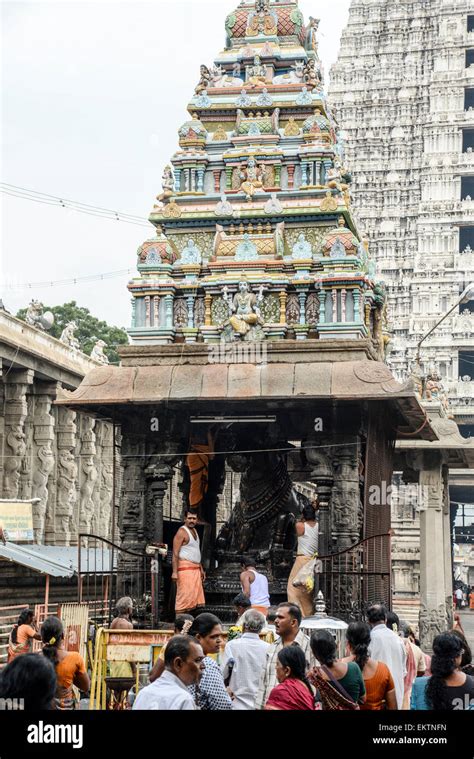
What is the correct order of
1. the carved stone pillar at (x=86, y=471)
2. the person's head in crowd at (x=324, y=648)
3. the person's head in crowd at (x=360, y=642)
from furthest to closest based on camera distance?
the carved stone pillar at (x=86, y=471), the person's head in crowd at (x=360, y=642), the person's head in crowd at (x=324, y=648)

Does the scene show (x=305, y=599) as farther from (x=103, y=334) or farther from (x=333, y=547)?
(x=103, y=334)

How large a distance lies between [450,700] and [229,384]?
10074 millimetres

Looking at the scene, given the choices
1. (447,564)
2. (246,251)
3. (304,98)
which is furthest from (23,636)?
(447,564)

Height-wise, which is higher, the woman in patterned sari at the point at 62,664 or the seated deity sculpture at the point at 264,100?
the seated deity sculpture at the point at 264,100

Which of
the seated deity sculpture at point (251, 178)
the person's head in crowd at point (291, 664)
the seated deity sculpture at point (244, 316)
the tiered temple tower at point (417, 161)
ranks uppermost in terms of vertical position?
the tiered temple tower at point (417, 161)

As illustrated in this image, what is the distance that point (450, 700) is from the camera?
27.2 ft

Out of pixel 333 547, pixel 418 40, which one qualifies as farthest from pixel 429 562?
pixel 418 40

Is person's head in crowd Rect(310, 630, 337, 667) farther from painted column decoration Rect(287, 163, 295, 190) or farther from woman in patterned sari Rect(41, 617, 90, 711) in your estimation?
painted column decoration Rect(287, 163, 295, 190)

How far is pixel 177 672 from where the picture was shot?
24.8ft

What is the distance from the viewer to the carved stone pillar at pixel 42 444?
111ft

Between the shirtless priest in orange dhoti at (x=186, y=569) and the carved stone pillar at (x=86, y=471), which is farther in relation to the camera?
the carved stone pillar at (x=86, y=471)

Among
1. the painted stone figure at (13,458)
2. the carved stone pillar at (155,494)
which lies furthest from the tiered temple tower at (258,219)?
the painted stone figure at (13,458)

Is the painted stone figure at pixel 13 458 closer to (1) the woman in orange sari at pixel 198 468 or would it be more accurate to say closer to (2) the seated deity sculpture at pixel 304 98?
(1) the woman in orange sari at pixel 198 468

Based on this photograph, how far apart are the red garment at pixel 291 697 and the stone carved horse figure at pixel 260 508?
11.6 m
